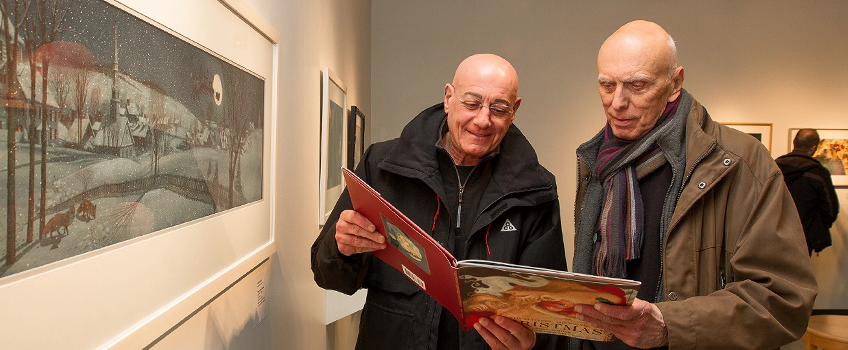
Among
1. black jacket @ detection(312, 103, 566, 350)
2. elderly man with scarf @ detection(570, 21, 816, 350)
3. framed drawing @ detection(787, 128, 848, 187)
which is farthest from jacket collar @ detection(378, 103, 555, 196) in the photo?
framed drawing @ detection(787, 128, 848, 187)

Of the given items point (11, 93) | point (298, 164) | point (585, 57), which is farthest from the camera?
point (585, 57)

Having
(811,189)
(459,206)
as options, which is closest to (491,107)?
(459,206)

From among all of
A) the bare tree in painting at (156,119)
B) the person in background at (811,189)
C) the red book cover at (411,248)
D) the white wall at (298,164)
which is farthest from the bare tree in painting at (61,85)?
the person in background at (811,189)

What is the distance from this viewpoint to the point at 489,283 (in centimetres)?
121

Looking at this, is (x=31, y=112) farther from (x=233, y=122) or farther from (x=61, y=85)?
(x=233, y=122)

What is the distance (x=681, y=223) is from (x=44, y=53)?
148cm

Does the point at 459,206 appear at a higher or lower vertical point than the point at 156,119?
lower

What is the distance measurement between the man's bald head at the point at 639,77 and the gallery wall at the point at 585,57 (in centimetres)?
479

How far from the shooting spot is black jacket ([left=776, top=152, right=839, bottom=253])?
5.96 metres

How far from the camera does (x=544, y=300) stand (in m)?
1.22

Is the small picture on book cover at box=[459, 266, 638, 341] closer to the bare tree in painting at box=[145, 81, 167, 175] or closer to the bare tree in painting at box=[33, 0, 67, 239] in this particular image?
the bare tree in painting at box=[145, 81, 167, 175]

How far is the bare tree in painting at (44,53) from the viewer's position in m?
0.67

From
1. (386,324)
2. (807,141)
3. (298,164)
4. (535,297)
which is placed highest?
(807,141)

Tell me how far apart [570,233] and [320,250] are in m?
5.21
